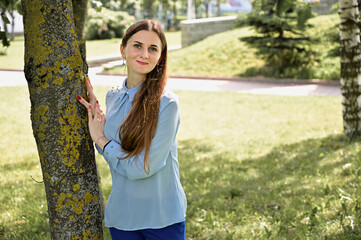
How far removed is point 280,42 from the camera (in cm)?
1437

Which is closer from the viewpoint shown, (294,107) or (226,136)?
(226,136)

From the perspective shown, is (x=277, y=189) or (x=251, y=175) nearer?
(x=277, y=189)

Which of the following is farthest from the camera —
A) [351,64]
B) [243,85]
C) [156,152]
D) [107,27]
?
[107,27]

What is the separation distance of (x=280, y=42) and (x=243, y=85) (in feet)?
6.41

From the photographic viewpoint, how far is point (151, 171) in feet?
6.52

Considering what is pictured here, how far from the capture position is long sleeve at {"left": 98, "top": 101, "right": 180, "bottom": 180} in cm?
197

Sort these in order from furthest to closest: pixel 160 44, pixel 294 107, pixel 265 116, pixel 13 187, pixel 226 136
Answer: pixel 294 107
pixel 265 116
pixel 226 136
pixel 13 187
pixel 160 44

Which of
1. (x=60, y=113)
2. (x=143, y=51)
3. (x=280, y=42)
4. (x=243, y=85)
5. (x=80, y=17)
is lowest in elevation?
(x=243, y=85)

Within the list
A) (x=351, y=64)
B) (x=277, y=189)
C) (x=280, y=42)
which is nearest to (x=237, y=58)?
(x=280, y=42)

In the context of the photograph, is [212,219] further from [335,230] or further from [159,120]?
[159,120]

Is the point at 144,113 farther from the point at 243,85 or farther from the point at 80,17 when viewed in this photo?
the point at 243,85

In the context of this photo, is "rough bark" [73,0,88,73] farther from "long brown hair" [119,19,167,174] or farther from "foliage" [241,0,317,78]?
"foliage" [241,0,317,78]

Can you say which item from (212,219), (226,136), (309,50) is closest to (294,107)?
(226,136)

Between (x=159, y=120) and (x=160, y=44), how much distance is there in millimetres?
414
